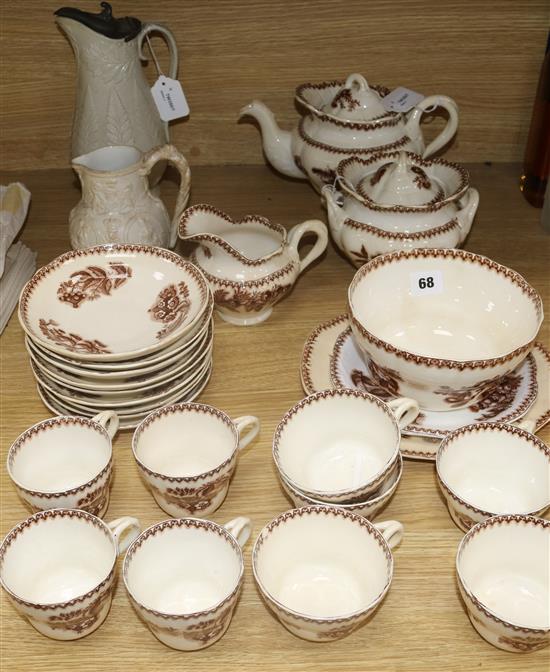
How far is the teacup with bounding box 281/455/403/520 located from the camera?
801 millimetres

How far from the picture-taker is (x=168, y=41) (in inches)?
48.5

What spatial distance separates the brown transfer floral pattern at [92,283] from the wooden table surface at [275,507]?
0.36ft

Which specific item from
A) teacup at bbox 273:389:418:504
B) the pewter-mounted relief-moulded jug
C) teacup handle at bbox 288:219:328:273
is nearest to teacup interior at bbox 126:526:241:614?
teacup at bbox 273:389:418:504

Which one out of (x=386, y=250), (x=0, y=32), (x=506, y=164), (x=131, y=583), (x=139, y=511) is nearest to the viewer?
(x=131, y=583)

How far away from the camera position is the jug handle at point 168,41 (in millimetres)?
1188

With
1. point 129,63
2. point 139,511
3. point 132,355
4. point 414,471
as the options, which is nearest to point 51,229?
point 129,63

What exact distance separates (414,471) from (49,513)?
379 millimetres

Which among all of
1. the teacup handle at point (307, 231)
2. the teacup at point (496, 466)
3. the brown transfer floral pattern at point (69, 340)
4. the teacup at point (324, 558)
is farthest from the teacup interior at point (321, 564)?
the teacup handle at point (307, 231)

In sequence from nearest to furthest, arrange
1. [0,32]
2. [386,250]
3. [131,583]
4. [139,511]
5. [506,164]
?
[131,583] < [139,511] < [386,250] < [0,32] < [506,164]

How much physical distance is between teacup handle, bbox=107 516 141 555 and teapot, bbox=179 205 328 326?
1.21ft

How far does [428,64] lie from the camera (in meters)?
1.36

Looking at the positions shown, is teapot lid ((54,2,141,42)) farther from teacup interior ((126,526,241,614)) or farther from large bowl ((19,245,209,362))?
teacup interior ((126,526,241,614))

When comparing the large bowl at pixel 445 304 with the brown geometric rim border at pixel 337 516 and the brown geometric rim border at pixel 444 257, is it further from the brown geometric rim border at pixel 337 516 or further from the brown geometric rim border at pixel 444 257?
the brown geometric rim border at pixel 337 516

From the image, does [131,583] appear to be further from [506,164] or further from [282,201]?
[506,164]
